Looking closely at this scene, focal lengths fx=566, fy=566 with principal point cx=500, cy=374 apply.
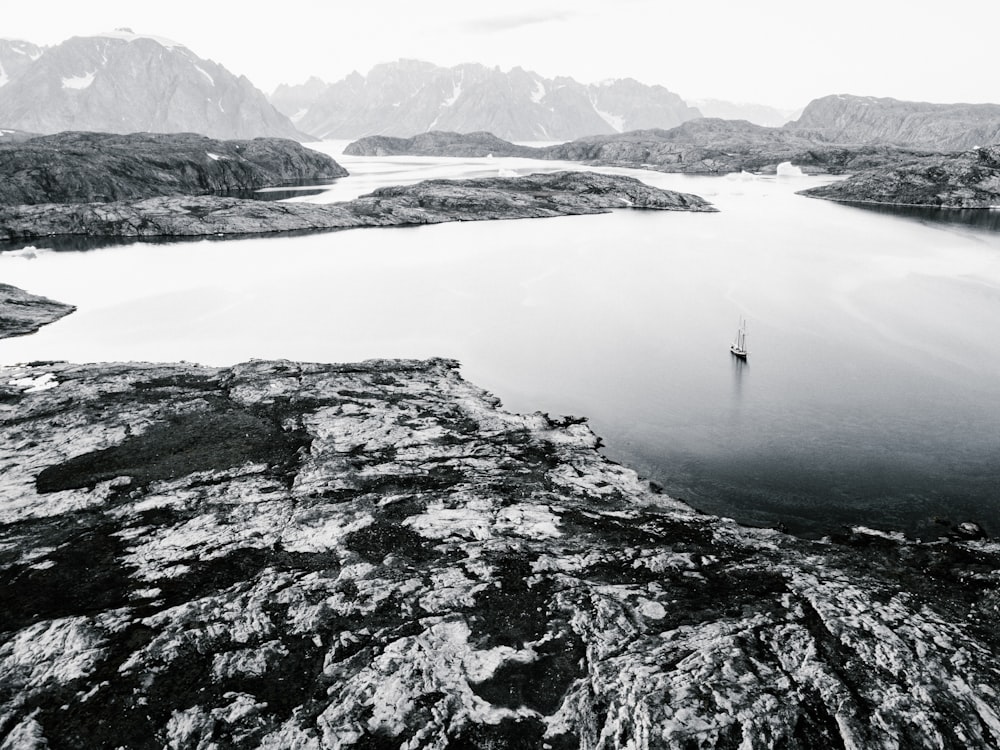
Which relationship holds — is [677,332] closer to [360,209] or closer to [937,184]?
[360,209]

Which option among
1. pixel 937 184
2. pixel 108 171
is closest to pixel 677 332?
pixel 937 184

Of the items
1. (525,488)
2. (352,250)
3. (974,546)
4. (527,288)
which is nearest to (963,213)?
(527,288)

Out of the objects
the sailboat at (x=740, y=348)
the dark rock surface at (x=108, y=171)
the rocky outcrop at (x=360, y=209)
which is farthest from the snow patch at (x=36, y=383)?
the dark rock surface at (x=108, y=171)

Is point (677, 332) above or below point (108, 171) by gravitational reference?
below

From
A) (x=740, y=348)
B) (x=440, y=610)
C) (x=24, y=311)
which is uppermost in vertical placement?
(x=440, y=610)

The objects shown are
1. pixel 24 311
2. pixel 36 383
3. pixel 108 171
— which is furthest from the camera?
pixel 108 171

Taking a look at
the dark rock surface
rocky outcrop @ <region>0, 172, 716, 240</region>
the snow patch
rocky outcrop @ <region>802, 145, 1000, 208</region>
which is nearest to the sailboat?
the snow patch

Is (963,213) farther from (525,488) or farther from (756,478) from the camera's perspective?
(525,488)
